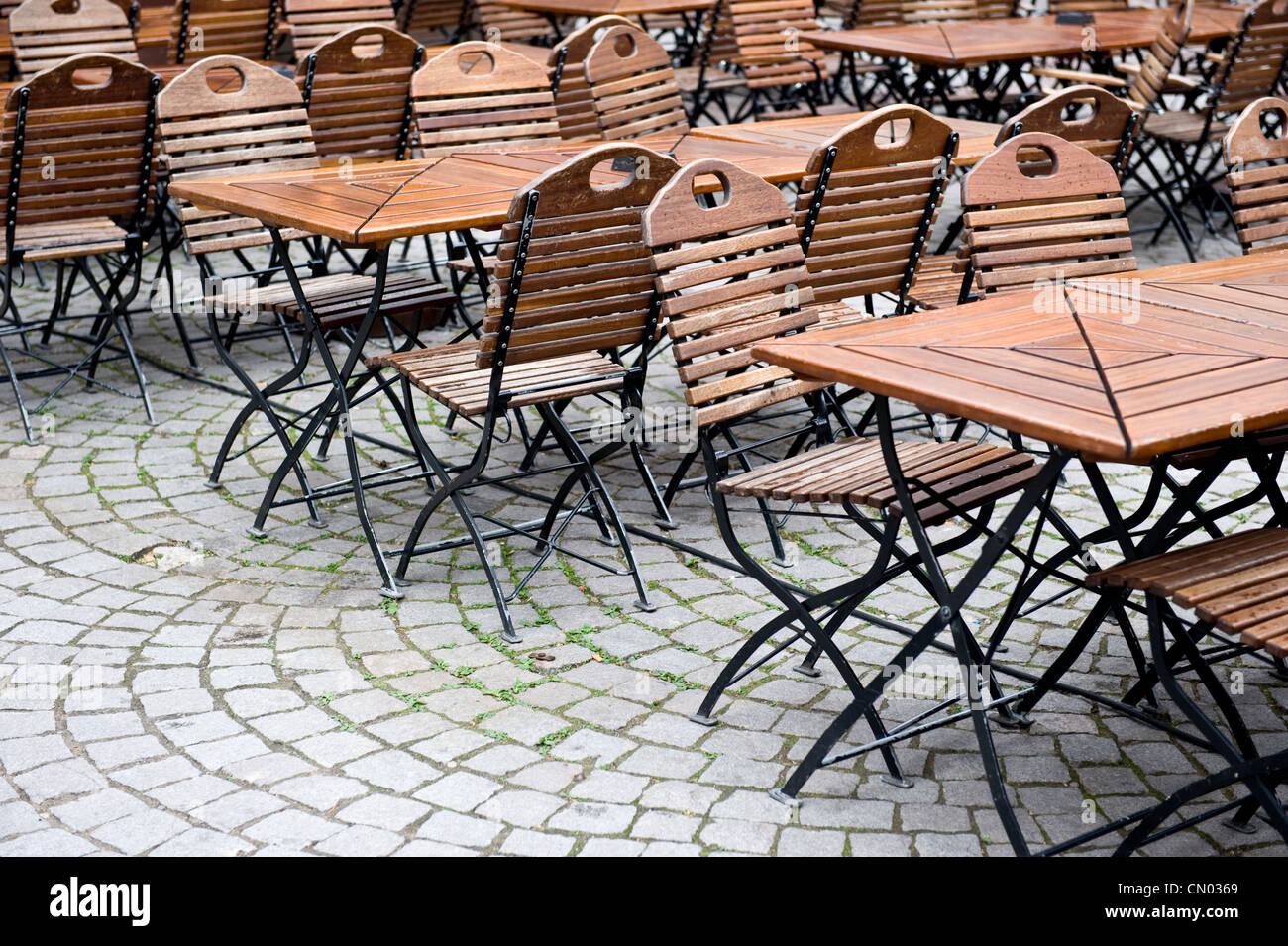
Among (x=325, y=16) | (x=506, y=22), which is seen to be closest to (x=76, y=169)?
(x=325, y=16)

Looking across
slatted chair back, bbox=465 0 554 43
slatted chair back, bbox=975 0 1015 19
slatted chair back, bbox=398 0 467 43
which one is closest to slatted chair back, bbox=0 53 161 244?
slatted chair back, bbox=465 0 554 43

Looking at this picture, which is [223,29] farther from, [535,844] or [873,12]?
[535,844]

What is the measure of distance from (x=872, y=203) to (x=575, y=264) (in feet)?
4.12

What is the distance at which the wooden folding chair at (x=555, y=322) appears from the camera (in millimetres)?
3994

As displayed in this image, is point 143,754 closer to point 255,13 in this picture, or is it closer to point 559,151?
point 559,151

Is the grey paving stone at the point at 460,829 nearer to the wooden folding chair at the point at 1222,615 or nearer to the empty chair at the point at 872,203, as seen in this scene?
the wooden folding chair at the point at 1222,615

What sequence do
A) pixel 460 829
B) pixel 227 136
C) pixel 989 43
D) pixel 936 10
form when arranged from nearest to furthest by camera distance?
1. pixel 460 829
2. pixel 227 136
3. pixel 989 43
4. pixel 936 10

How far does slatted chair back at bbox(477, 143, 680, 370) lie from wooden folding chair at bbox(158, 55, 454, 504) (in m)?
0.99

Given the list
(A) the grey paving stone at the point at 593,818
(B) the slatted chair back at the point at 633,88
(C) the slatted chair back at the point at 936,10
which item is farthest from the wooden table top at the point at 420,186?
(C) the slatted chair back at the point at 936,10

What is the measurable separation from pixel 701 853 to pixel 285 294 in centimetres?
296

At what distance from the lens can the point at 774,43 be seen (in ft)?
30.9

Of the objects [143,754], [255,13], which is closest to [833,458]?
[143,754]

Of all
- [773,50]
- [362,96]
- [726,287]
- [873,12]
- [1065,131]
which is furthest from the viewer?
[873,12]

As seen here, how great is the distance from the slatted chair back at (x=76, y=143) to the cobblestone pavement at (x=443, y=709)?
131cm
